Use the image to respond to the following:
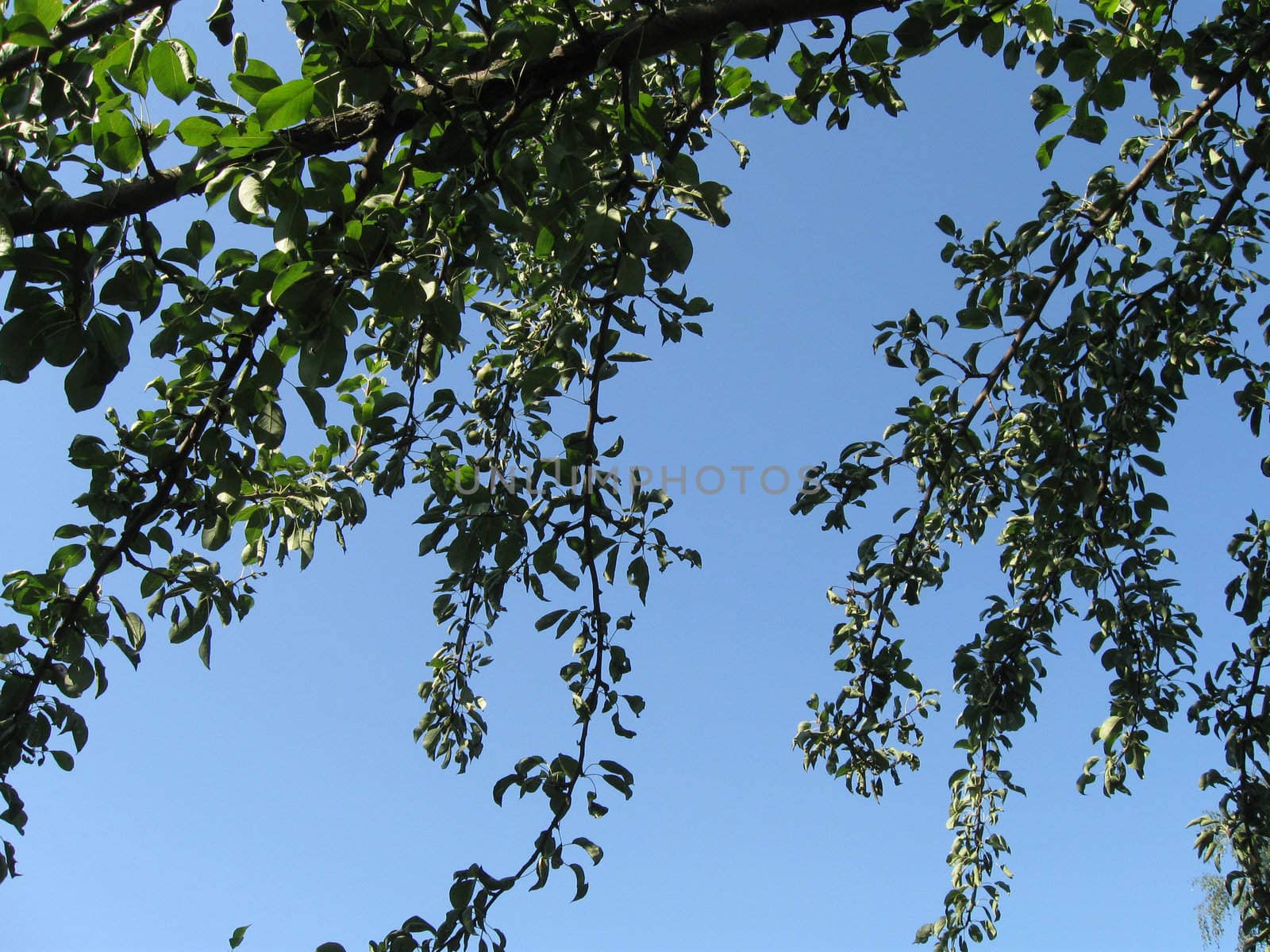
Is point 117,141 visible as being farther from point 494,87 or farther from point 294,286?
point 494,87

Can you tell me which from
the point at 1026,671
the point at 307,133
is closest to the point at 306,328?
the point at 307,133

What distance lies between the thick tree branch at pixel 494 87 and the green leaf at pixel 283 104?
0.02 metres

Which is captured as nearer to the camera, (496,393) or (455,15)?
(455,15)

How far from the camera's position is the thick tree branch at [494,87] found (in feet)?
4.83

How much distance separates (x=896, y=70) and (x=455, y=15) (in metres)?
1.15

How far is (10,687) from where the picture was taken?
1.83m

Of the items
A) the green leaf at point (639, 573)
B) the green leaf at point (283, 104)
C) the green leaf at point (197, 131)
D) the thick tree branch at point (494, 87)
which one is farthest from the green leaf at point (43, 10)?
the green leaf at point (639, 573)

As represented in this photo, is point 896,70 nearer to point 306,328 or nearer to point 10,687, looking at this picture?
point 306,328

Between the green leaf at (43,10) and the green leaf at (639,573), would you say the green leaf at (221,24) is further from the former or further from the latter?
the green leaf at (639,573)

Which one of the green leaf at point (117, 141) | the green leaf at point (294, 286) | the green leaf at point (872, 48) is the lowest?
the green leaf at point (294, 286)

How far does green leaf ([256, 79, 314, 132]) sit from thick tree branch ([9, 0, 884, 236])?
23 mm

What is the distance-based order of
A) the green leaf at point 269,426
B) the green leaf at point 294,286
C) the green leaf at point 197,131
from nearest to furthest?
the green leaf at point 294,286 < the green leaf at point 197,131 < the green leaf at point 269,426

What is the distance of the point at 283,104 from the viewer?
1477mm

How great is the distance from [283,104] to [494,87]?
14.3 inches
